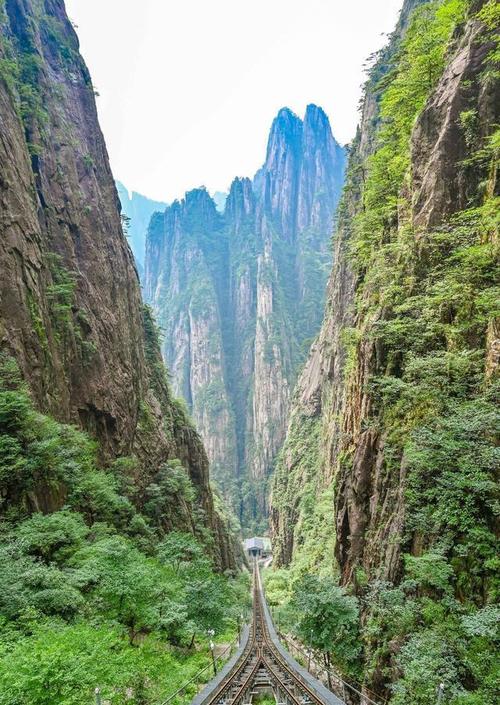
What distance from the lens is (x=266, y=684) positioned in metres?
12.7

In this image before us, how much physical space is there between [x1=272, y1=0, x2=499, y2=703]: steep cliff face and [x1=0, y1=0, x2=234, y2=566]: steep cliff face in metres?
11.1

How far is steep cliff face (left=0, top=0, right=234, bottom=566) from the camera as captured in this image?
16312 mm

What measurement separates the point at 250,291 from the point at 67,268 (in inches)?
4326

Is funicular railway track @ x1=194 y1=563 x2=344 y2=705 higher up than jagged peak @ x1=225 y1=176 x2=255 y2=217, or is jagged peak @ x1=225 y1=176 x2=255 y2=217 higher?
jagged peak @ x1=225 y1=176 x2=255 y2=217

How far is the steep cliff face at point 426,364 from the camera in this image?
9062 mm

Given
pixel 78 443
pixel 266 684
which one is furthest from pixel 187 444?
pixel 266 684

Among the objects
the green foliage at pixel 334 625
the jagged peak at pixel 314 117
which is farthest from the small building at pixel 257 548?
the jagged peak at pixel 314 117

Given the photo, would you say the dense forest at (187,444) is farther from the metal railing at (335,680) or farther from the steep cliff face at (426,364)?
the metal railing at (335,680)

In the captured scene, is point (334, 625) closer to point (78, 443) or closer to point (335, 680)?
point (335, 680)

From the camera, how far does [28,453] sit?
39.5 ft

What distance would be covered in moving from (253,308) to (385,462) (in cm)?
11808

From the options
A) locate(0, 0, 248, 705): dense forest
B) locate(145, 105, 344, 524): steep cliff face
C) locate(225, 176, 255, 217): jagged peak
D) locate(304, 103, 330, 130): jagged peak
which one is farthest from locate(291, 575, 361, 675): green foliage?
locate(304, 103, 330, 130): jagged peak

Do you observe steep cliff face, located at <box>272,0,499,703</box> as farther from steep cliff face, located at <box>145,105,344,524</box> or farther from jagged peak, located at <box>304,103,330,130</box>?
jagged peak, located at <box>304,103,330,130</box>

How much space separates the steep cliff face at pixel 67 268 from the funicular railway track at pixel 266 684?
777 cm
